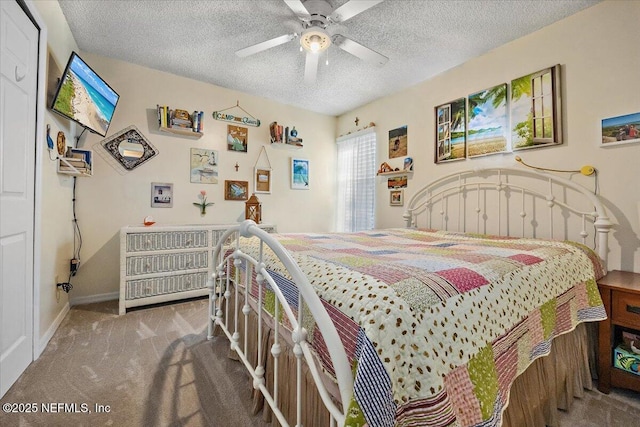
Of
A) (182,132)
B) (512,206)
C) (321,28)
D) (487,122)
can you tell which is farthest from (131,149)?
(512,206)

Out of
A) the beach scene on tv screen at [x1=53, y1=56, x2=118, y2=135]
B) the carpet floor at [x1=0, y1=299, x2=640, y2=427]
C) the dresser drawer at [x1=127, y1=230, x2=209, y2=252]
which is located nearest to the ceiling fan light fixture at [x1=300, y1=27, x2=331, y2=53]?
the beach scene on tv screen at [x1=53, y1=56, x2=118, y2=135]

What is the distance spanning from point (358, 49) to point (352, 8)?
1.30 ft

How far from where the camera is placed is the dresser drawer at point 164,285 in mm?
2576

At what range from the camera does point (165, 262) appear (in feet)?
8.96

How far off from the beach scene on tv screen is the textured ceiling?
0.46 metres

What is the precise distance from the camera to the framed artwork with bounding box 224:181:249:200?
3.55m

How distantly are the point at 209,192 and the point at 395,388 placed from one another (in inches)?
129

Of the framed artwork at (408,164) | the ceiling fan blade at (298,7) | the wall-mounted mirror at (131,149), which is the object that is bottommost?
the framed artwork at (408,164)

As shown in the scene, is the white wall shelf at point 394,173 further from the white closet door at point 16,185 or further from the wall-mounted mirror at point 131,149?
the white closet door at point 16,185

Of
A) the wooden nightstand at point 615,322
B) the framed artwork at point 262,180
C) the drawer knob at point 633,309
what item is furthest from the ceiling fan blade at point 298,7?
the drawer knob at point 633,309

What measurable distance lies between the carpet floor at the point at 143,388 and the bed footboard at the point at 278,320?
0.18 m

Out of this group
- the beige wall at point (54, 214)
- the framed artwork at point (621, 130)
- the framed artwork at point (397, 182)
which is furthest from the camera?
the framed artwork at point (397, 182)

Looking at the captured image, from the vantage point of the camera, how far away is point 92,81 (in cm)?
235

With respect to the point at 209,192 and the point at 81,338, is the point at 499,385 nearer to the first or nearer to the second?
the point at 81,338
